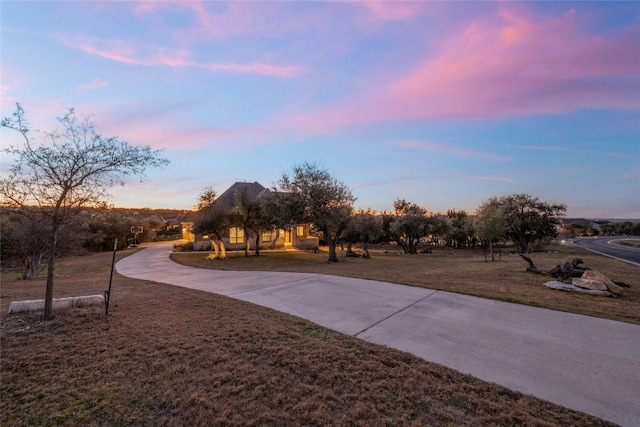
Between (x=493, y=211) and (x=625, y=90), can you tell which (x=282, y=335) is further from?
(x=493, y=211)

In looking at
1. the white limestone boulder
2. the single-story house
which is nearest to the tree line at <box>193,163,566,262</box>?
the single-story house

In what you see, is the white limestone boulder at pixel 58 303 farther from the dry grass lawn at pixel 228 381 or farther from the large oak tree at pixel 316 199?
the large oak tree at pixel 316 199

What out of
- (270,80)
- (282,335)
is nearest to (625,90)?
(270,80)

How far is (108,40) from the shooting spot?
8.64m

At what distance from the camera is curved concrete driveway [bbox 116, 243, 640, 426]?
2975 mm

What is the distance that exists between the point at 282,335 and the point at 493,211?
1904 centimetres

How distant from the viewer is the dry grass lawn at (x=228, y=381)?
2.49m

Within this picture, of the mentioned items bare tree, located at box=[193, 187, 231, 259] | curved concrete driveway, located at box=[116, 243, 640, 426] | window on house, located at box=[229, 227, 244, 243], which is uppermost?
bare tree, located at box=[193, 187, 231, 259]

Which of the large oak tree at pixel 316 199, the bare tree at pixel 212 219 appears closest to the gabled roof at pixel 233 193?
the bare tree at pixel 212 219

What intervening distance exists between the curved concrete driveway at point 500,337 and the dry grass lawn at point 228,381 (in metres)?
0.40

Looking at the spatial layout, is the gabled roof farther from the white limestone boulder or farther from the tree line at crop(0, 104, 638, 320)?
the white limestone boulder

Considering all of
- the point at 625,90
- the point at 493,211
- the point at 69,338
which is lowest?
the point at 69,338

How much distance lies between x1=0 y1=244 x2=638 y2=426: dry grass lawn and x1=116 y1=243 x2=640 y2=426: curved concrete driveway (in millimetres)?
→ 396

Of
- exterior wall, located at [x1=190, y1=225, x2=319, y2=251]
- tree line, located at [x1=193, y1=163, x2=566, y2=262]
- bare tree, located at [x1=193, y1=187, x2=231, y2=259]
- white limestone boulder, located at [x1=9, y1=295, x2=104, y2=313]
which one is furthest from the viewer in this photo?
exterior wall, located at [x1=190, y1=225, x2=319, y2=251]
